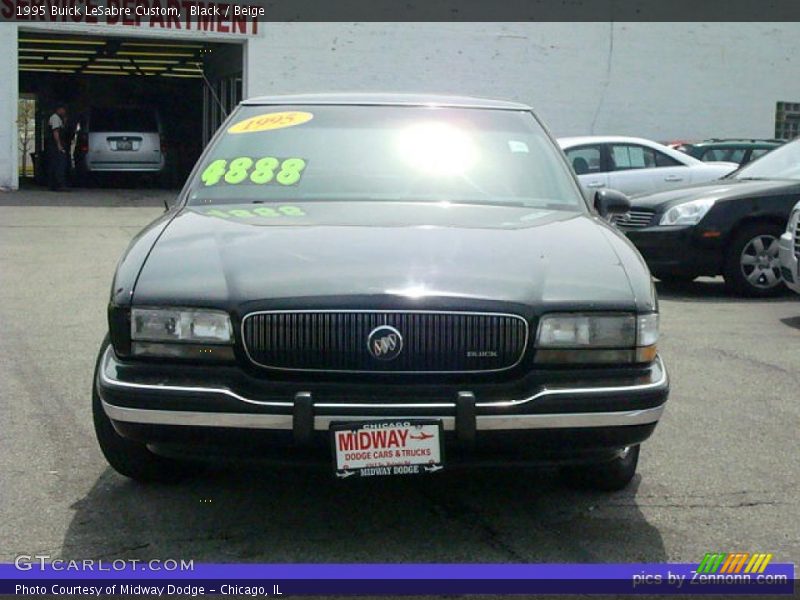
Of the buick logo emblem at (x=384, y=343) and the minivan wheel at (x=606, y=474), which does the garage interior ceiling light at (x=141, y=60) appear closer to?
the minivan wheel at (x=606, y=474)

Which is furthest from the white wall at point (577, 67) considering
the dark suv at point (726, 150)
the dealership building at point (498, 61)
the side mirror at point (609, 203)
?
the side mirror at point (609, 203)

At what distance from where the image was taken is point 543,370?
12.6ft

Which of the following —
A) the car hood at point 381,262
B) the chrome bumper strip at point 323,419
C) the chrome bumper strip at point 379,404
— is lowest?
the chrome bumper strip at point 323,419

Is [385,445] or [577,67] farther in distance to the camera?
[577,67]

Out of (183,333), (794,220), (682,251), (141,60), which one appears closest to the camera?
(183,333)

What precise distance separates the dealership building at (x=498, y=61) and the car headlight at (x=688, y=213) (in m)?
13.2

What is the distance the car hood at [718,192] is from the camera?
34.7ft

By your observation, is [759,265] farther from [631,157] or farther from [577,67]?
[577,67]

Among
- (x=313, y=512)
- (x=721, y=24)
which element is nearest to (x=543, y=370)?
(x=313, y=512)

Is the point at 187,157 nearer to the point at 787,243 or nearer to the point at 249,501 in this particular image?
the point at 787,243

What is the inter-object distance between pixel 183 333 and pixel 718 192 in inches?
306

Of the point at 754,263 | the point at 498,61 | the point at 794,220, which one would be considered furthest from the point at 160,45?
the point at 794,220

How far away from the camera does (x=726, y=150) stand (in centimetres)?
1761

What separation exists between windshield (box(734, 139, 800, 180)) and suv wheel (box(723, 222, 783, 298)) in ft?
2.65
